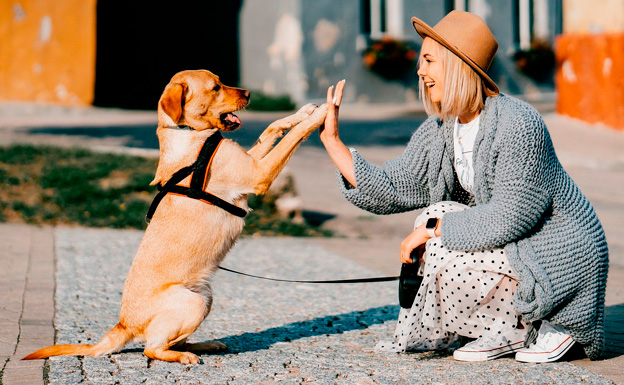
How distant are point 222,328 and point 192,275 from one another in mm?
878

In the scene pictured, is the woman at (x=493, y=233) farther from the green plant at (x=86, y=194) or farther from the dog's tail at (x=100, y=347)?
the green plant at (x=86, y=194)

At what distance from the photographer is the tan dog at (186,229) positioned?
153 inches

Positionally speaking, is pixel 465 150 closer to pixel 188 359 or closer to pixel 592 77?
pixel 188 359

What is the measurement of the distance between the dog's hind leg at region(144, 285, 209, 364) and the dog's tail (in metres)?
0.12

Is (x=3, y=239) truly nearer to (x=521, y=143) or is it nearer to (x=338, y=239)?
(x=338, y=239)

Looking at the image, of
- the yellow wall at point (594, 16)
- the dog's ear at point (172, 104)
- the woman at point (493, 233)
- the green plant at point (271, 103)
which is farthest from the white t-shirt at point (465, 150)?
the green plant at point (271, 103)

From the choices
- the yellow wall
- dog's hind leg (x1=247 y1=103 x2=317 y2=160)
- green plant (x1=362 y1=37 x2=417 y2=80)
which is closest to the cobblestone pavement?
dog's hind leg (x1=247 y1=103 x2=317 y2=160)

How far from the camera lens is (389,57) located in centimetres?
2038

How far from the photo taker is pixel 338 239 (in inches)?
323

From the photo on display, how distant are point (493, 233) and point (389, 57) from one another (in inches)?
671

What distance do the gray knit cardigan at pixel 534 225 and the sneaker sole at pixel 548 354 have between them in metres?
0.08

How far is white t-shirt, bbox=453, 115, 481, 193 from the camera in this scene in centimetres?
408

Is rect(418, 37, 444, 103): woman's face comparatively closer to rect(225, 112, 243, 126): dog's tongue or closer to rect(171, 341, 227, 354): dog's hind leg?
rect(225, 112, 243, 126): dog's tongue

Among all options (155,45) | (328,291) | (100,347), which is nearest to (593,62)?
(328,291)
